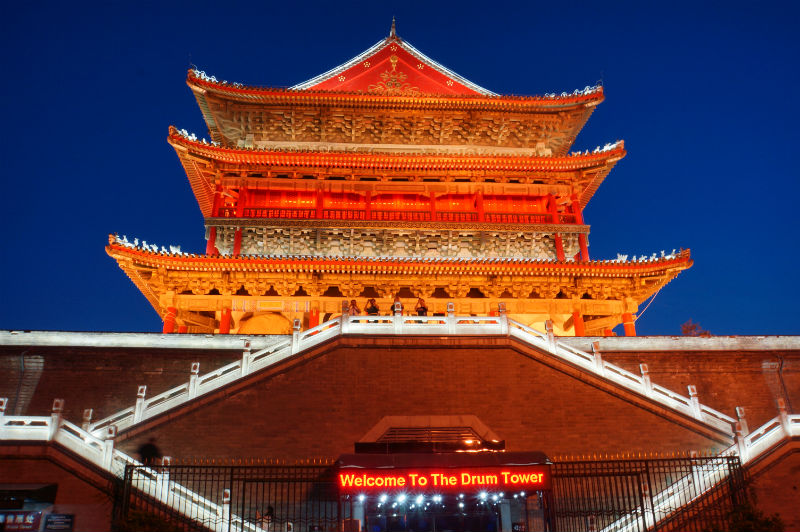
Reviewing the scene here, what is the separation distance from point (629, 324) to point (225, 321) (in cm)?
1395

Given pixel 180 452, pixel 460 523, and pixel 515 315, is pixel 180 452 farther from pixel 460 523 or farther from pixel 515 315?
pixel 515 315

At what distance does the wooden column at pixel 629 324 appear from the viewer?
2109 centimetres

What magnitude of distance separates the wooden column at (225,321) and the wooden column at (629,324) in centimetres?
1373

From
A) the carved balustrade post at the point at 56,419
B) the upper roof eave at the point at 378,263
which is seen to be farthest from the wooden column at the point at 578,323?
the carved balustrade post at the point at 56,419

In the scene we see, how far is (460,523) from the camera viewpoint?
39.4 ft

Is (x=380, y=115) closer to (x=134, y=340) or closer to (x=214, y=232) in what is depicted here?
(x=214, y=232)

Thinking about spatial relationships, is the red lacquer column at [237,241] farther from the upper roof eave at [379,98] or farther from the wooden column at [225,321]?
the upper roof eave at [379,98]

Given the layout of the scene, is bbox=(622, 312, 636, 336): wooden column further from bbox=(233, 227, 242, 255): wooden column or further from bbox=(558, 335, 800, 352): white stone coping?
bbox=(233, 227, 242, 255): wooden column

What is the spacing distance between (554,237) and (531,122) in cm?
518

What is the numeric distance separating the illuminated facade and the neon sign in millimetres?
10229

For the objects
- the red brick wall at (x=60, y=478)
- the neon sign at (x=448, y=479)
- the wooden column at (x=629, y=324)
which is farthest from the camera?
the wooden column at (x=629, y=324)

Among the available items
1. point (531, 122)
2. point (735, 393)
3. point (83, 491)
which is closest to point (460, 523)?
point (83, 491)

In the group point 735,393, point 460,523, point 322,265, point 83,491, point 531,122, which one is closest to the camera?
point 83,491

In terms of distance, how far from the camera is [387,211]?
922 inches
